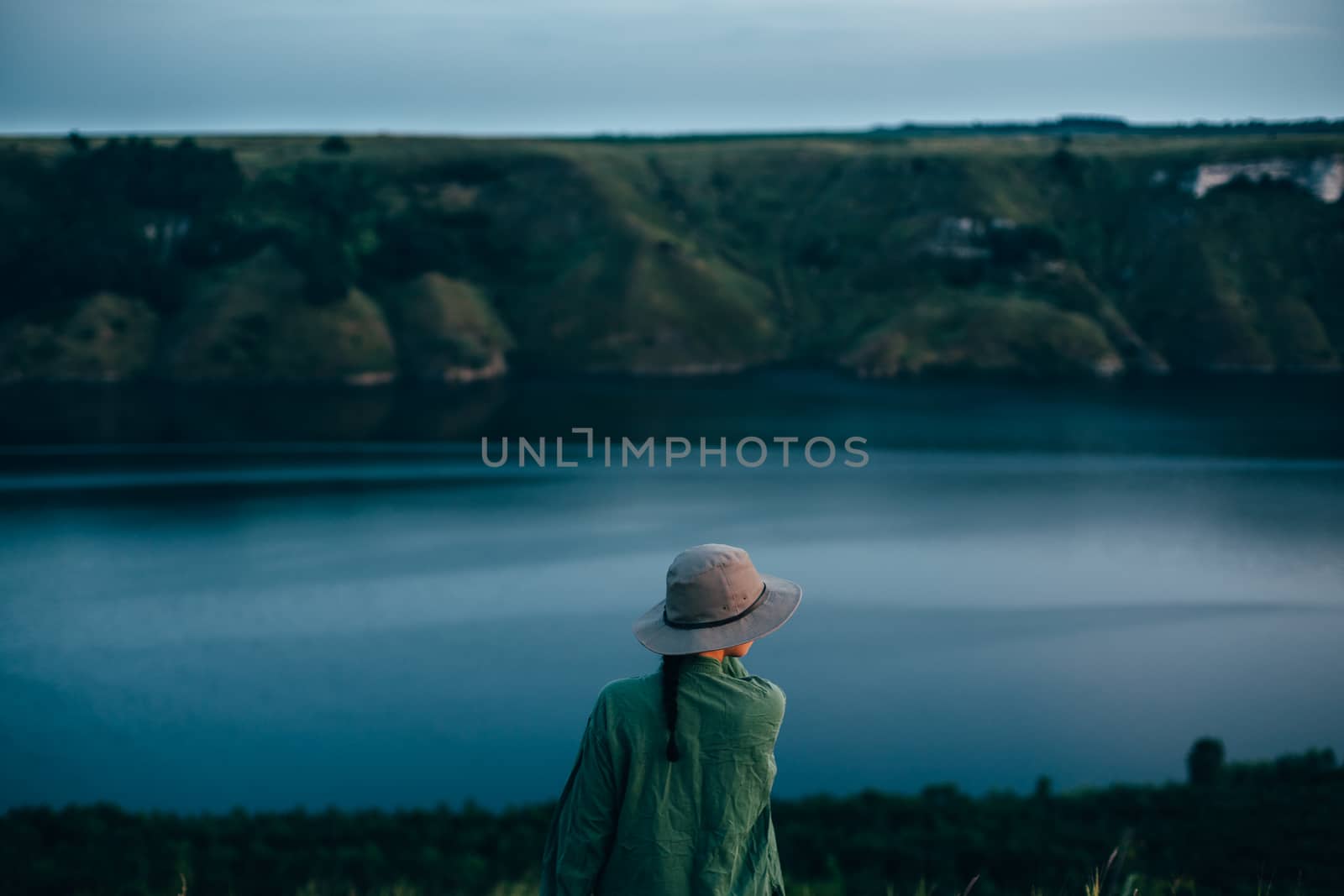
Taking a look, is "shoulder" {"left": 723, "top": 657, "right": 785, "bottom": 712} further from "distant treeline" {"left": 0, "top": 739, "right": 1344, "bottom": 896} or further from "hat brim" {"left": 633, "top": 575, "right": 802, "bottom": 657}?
Answer: "distant treeline" {"left": 0, "top": 739, "right": 1344, "bottom": 896}

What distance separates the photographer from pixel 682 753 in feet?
13.0

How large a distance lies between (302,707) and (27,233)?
79.1 metres

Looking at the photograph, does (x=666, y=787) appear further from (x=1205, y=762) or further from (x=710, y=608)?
(x=1205, y=762)

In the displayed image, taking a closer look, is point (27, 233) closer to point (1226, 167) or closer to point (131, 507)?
point (131, 507)

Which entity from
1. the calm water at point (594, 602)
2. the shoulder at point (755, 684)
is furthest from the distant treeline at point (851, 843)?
the shoulder at point (755, 684)

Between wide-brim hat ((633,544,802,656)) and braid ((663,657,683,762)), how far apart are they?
0.21 feet

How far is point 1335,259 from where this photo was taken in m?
94.1

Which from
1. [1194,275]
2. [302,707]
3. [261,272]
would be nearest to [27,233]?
[261,272]

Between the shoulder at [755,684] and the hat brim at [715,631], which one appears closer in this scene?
the hat brim at [715,631]

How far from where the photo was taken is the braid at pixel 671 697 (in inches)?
155

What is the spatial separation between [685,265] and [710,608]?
89.9 m

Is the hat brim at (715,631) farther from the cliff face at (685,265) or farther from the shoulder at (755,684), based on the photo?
the cliff face at (685,265)

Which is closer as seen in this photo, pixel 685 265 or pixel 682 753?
pixel 682 753

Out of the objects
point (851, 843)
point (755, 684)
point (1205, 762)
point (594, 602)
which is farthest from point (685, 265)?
point (755, 684)
